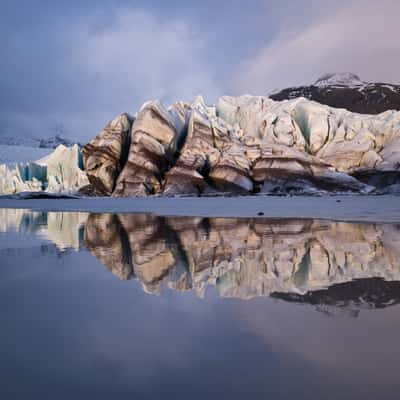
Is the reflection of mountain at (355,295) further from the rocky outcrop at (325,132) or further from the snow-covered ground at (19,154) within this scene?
the snow-covered ground at (19,154)

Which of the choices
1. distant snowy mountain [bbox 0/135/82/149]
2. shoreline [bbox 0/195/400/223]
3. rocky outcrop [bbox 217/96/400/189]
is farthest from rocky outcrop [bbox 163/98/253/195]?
distant snowy mountain [bbox 0/135/82/149]

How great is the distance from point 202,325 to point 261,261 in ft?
5.93

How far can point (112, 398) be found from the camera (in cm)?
132

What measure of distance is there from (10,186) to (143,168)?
15.7 metres

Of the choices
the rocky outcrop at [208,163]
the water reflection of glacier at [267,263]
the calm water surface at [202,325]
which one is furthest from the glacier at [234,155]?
the calm water surface at [202,325]

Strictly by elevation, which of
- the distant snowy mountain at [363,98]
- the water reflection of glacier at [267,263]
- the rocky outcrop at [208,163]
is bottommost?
the water reflection of glacier at [267,263]

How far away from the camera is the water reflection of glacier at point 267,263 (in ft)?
8.91

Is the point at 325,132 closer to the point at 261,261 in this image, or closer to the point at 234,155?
the point at 234,155

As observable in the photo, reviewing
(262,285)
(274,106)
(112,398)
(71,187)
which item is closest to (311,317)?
(262,285)

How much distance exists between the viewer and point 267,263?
11.9ft

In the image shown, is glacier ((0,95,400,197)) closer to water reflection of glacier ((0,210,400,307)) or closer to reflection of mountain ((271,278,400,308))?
water reflection of glacier ((0,210,400,307))

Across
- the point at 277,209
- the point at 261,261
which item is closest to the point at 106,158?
the point at 277,209

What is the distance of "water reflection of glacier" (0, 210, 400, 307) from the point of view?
2715 millimetres

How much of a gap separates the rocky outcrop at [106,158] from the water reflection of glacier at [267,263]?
22.8 meters
